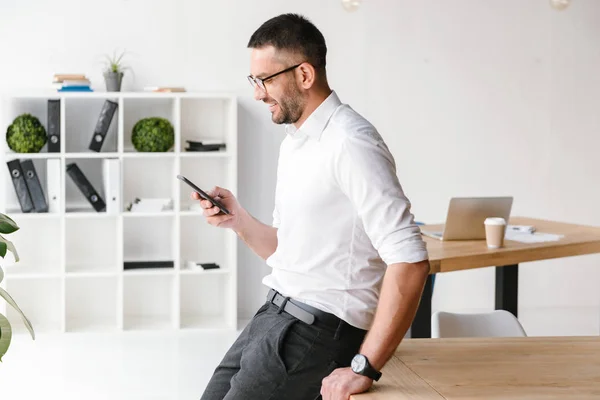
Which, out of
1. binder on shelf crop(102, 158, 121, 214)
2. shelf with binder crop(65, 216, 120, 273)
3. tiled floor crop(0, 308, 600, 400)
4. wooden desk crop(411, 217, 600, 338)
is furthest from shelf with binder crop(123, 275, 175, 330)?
wooden desk crop(411, 217, 600, 338)

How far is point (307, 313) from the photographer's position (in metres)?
2.05

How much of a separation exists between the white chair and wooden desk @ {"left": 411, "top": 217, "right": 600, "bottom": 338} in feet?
1.95

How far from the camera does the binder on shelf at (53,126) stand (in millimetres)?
5547

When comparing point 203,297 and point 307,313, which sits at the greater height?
point 307,313

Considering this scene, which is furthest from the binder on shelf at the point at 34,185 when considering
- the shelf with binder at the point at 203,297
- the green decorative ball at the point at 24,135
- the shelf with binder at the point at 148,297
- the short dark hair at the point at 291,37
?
the short dark hair at the point at 291,37

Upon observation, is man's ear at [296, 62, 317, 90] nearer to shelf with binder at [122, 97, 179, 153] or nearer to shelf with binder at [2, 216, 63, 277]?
shelf with binder at [122, 97, 179, 153]

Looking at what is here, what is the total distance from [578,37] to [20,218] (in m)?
4.20

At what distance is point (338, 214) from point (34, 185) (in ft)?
13.1

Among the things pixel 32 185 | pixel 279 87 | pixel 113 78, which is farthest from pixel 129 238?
pixel 279 87

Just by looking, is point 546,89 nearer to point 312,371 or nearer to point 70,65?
point 70,65

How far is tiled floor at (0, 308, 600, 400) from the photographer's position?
4410mm

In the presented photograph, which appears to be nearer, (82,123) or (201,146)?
(201,146)

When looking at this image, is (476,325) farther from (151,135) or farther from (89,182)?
(89,182)

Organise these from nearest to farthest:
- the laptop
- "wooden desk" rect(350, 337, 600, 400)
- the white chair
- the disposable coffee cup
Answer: "wooden desk" rect(350, 337, 600, 400)
the white chair
the disposable coffee cup
the laptop
